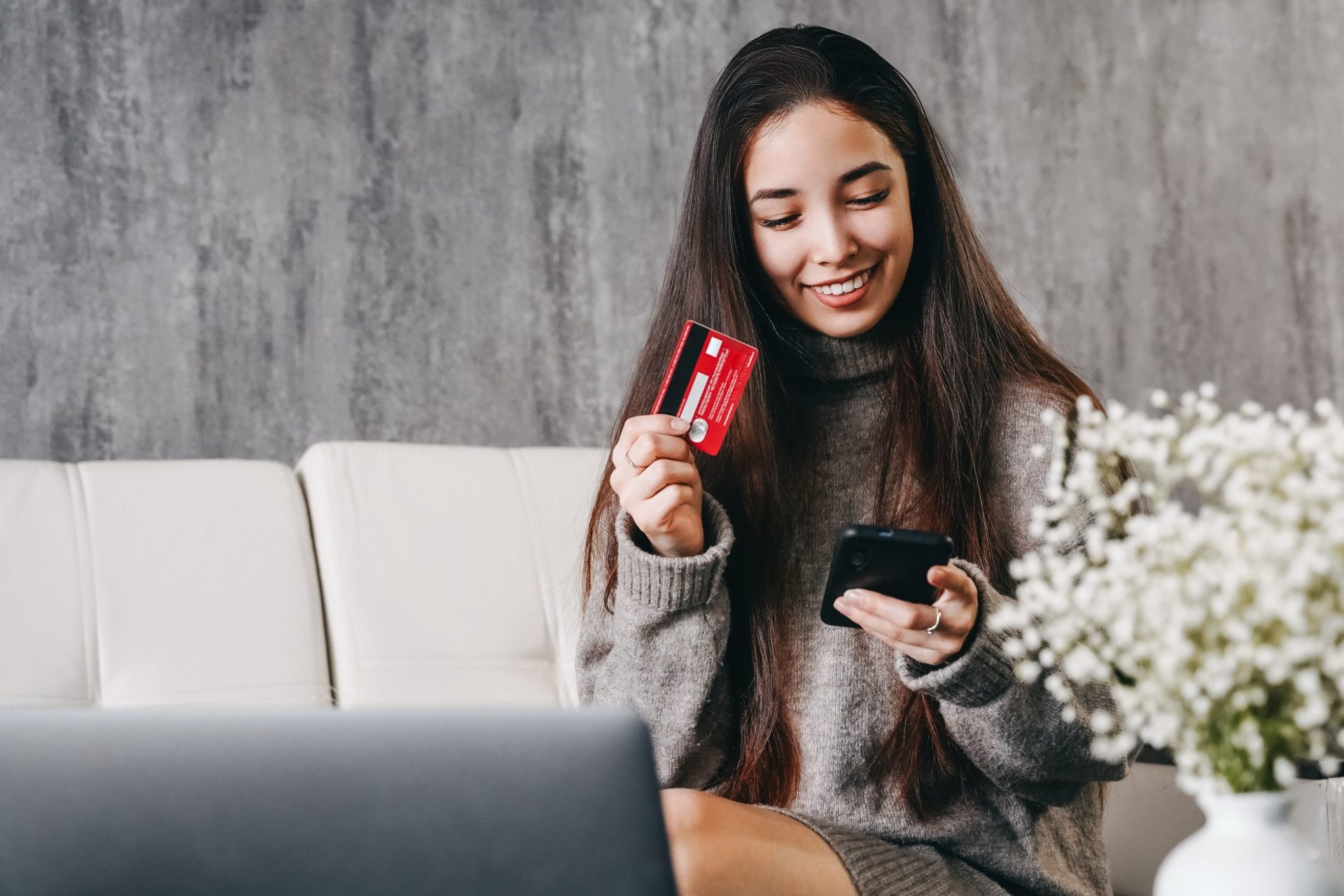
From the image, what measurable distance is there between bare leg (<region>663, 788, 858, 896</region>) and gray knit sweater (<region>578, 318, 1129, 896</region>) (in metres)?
0.04

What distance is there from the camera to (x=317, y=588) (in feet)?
5.34

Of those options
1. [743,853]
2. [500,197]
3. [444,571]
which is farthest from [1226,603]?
[500,197]

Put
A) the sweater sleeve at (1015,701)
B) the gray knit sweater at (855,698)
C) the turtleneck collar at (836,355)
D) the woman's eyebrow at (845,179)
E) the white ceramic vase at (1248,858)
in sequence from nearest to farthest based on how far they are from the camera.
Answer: the white ceramic vase at (1248,858), the sweater sleeve at (1015,701), the gray knit sweater at (855,698), the woman's eyebrow at (845,179), the turtleneck collar at (836,355)

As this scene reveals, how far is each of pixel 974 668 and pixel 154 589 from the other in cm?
102

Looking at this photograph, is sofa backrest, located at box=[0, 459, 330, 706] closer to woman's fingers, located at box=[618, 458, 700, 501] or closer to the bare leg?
woman's fingers, located at box=[618, 458, 700, 501]

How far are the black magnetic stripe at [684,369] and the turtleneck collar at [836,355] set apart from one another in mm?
243

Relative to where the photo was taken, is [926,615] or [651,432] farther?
[651,432]

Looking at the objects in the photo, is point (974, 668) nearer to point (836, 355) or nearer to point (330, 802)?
point (836, 355)

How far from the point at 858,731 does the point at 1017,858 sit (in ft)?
0.61

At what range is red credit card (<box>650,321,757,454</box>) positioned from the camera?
119cm

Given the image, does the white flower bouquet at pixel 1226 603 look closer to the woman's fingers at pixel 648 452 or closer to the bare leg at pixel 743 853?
the bare leg at pixel 743 853

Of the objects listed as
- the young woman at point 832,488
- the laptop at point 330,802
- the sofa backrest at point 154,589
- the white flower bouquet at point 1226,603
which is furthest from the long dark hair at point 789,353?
the laptop at point 330,802

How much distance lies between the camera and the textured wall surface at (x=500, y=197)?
1719 millimetres

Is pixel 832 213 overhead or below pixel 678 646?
overhead
